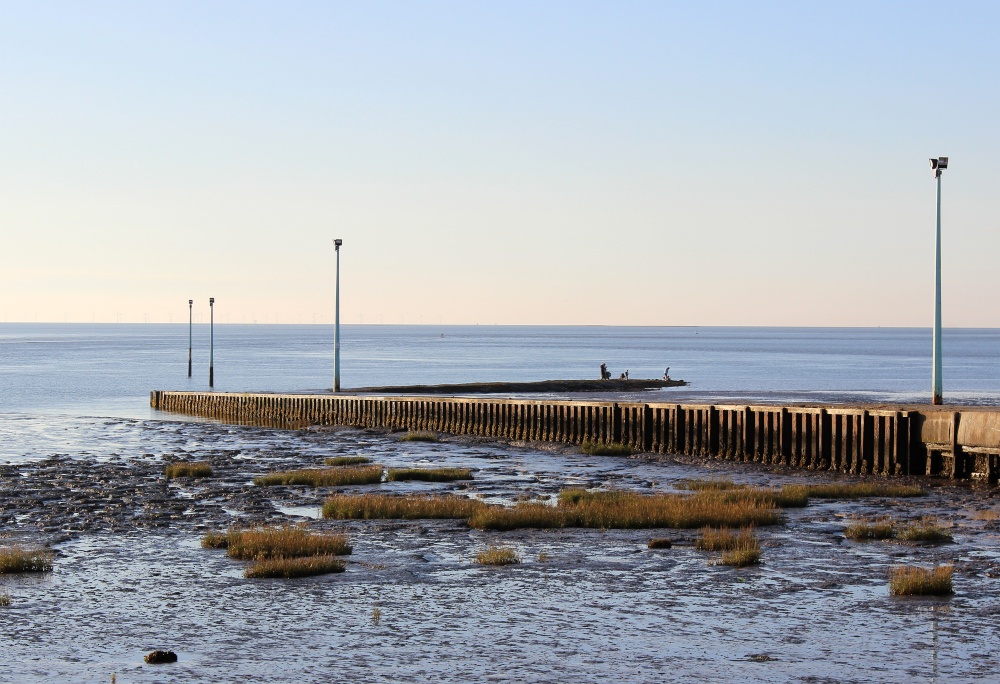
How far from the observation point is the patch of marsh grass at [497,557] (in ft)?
60.0

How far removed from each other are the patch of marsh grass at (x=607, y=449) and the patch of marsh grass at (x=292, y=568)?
23459 millimetres

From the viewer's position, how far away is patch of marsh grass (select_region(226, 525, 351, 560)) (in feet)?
60.7

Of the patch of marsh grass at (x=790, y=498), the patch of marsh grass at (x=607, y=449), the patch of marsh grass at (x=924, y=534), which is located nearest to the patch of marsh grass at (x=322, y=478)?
the patch of marsh grass at (x=790, y=498)

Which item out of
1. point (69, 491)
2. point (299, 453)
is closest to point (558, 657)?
point (69, 491)

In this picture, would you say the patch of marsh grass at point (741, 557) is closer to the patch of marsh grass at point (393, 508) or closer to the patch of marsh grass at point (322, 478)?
the patch of marsh grass at point (393, 508)

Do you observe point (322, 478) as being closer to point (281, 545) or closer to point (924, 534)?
point (281, 545)

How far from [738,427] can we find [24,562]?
2488 cm

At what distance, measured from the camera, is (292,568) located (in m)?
17.3

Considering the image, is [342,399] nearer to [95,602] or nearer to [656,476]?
[656,476]

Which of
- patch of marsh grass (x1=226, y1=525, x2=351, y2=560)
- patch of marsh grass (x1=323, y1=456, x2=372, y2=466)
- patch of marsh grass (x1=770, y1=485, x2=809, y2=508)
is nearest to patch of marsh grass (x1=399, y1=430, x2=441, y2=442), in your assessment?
patch of marsh grass (x1=323, y1=456, x2=372, y2=466)

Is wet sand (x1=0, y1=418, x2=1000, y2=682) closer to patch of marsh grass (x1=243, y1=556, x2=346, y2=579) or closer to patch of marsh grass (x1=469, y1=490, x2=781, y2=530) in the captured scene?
patch of marsh grass (x1=243, y1=556, x2=346, y2=579)

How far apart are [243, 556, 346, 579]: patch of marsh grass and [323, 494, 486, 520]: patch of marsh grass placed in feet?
18.2

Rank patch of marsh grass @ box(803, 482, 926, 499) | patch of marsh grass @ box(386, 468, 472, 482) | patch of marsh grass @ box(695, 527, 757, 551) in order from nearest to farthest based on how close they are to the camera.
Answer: patch of marsh grass @ box(695, 527, 757, 551) < patch of marsh grass @ box(803, 482, 926, 499) < patch of marsh grass @ box(386, 468, 472, 482)

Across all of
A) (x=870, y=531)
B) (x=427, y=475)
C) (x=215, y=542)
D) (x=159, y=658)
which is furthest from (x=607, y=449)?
(x=159, y=658)
